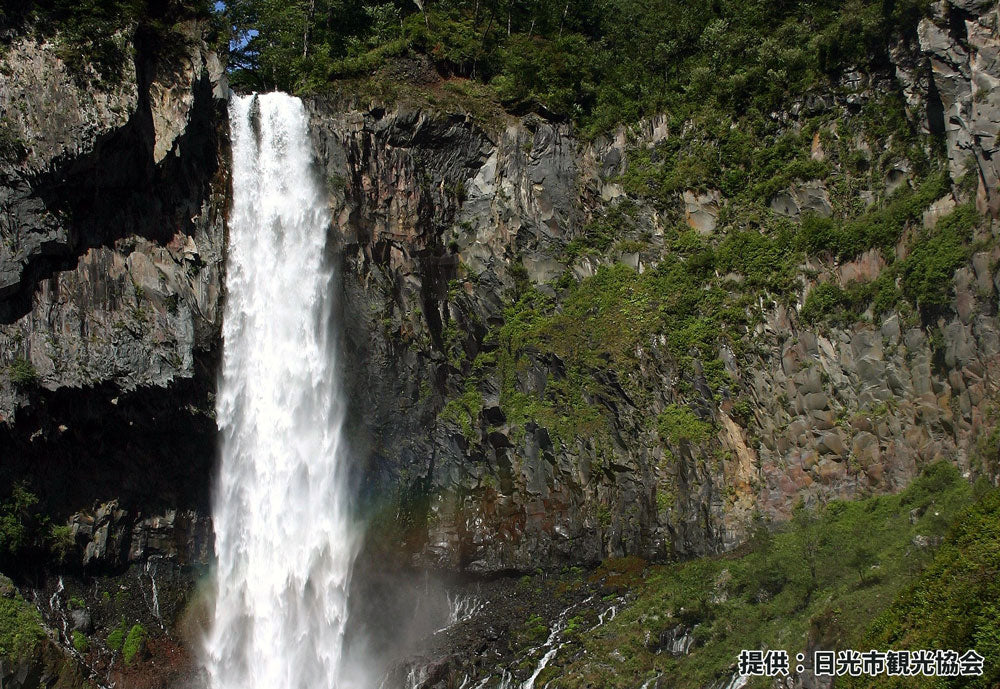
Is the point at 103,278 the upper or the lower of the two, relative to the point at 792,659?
upper

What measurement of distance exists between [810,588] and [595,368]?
895cm

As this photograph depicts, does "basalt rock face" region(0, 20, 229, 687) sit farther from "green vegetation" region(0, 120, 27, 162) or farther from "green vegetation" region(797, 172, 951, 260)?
"green vegetation" region(797, 172, 951, 260)

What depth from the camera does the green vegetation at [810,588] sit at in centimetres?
1244

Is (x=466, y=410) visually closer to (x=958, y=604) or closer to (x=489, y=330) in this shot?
(x=489, y=330)

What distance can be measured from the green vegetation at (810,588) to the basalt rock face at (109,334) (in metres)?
11.8

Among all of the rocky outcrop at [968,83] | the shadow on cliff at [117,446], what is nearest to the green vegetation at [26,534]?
the shadow on cliff at [117,446]

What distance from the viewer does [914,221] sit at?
19.2 meters

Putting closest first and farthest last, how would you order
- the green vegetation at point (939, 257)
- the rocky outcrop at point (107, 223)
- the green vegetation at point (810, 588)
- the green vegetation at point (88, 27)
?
1. the green vegetation at point (810, 588)
2. the green vegetation at point (939, 257)
3. the rocky outcrop at point (107, 223)
4. the green vegetation at point (88, 27)

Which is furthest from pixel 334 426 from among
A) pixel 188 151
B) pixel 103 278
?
pixel 188 151

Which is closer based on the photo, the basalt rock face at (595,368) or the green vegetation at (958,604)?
the green vegetation at (958,604)

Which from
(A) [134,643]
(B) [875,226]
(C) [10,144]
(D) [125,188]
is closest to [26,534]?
(A) [134,643]

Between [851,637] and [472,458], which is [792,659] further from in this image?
[472,458]

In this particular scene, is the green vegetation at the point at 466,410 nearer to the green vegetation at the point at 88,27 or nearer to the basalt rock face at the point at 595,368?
the basalt rock face at the point at 595,368

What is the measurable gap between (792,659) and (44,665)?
16.7 metres
